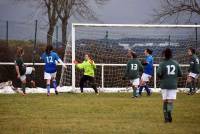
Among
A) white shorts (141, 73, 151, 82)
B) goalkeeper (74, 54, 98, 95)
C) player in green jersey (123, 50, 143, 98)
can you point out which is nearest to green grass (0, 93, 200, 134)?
player in green jersey (123, 50, 143, 98)

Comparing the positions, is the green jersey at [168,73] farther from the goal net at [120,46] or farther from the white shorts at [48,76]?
the goal net at [120,46]

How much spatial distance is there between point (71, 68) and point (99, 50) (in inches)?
70.7

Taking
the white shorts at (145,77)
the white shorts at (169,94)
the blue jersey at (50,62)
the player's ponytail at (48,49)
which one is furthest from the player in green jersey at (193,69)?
the white shorts at (169,94)

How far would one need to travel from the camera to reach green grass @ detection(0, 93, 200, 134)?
16172mm

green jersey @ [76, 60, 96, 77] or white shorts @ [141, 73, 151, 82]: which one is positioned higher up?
green jersey @ [76, 60, 96, 77]

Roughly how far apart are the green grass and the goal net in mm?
6671

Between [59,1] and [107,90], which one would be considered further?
[59,1]

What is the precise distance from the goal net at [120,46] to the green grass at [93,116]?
6671 mm

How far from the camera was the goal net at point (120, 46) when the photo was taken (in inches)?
1288

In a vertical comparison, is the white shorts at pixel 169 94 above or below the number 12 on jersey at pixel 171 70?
below

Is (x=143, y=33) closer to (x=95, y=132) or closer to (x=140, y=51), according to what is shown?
(x=140, y=51)

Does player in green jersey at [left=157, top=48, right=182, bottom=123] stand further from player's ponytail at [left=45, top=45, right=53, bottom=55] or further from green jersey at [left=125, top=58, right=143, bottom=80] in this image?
player's ponytail at [left=45, top=45, right=53, bottom=55]

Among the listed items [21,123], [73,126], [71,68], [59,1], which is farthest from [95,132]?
[59,1]

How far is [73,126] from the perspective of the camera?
16.8 metres
